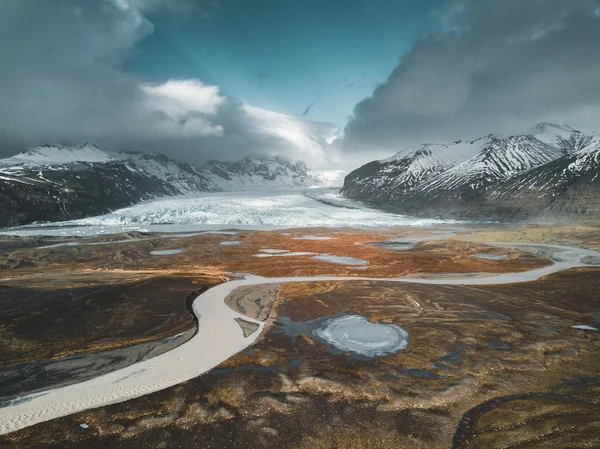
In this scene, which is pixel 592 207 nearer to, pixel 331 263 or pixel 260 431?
pixel 331 263

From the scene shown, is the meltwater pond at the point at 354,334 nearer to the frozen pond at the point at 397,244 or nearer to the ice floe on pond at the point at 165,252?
the ice floe on pond at the point at 165,252

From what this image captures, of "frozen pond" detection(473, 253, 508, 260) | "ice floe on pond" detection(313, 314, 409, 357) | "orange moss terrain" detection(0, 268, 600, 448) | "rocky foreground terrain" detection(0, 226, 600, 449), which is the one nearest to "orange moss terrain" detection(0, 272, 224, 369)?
"rocky foreground terrain" detection(0, 226, 600, 449)

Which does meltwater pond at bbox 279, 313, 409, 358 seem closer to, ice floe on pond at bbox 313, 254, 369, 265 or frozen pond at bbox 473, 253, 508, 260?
ice floe on pond at bbox 313, 254, 369, 265

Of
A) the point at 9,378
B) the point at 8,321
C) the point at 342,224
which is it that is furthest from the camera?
the point at 342,224

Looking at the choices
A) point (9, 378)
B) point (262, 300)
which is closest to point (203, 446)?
point (9, 378)

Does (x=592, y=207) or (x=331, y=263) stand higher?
(x=592, y=207)

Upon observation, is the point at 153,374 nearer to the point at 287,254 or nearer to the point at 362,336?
the point at 362,336

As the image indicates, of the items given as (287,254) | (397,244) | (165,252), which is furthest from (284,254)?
(397,244)
